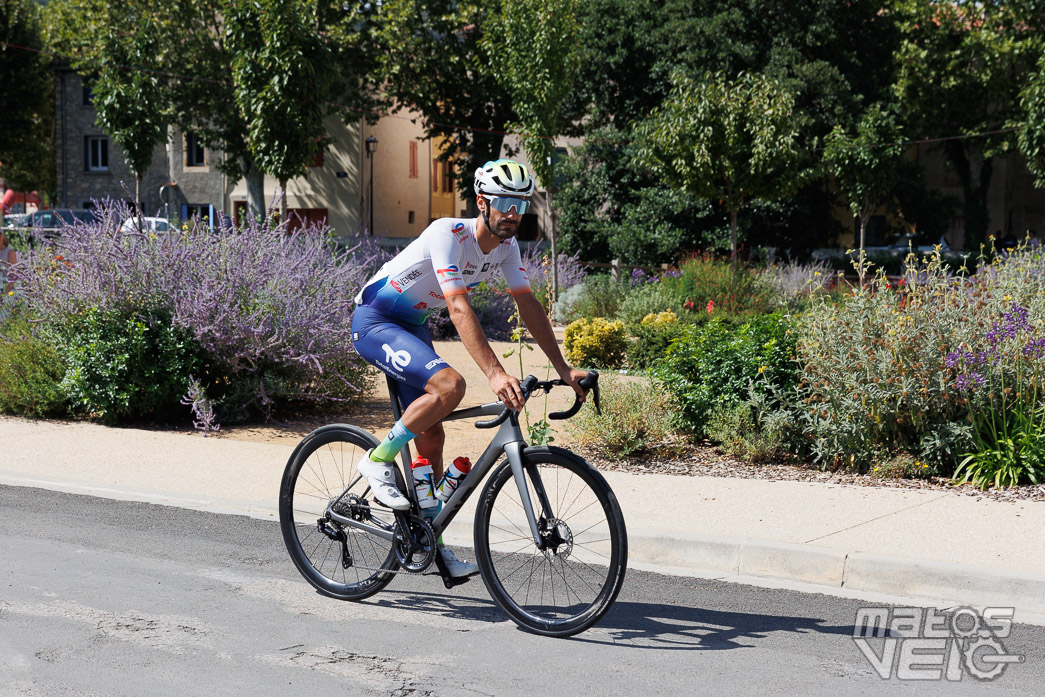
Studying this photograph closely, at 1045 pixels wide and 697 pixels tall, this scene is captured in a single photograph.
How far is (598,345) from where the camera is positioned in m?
14.5

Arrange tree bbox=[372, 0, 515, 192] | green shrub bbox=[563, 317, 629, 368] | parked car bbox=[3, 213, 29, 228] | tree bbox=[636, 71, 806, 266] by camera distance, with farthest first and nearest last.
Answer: tree bbox=[372, 0, 515, 192], tree bbox=[636, 71, 806, 266], parked car bbox=[3, 213, 29, 228], green shrub bbox=[563, 317, 629, 368]

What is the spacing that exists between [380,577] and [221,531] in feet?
6.41

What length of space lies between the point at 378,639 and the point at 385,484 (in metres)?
0.67

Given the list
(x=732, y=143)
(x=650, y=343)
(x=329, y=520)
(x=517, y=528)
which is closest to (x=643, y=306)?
(x=650, y=343)

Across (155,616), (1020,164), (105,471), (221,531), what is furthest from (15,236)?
(1020,164)

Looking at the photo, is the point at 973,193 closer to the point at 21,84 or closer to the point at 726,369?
the point at 726,369

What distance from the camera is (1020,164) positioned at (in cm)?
5081

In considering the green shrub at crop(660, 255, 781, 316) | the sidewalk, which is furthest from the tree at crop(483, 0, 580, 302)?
the sidewalk

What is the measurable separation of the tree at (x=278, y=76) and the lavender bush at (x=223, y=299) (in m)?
7.84

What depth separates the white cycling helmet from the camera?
15.5ft

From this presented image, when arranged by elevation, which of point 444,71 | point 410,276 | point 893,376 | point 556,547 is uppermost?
point 444,71

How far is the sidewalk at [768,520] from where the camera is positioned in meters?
5.52

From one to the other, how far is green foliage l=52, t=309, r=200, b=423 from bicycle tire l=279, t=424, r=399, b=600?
192 inches

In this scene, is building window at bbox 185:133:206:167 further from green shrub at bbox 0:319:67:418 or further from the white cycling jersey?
the white cycling jersey
